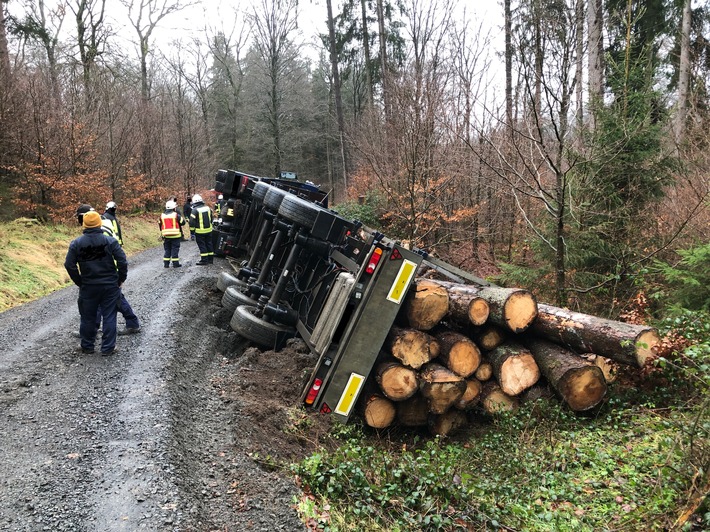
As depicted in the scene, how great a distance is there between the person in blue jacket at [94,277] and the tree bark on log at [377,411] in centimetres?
332

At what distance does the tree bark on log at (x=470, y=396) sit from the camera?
17.9 ft

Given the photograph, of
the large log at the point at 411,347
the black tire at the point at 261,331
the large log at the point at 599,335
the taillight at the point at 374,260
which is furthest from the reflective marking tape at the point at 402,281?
the black tire at the point at 261,331

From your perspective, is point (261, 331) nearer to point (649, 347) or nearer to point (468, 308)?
point (468, 308)

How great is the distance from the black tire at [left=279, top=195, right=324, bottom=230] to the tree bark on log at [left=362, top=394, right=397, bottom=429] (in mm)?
2303

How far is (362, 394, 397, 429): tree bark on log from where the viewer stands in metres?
5.30

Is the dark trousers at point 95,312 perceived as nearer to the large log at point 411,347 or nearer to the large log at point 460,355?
the large log at point 411,347

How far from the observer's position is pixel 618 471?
3.87 m

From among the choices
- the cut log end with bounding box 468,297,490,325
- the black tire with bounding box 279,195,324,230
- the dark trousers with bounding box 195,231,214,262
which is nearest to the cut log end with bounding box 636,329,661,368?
the cut log end with bounding box 468,297,490,325

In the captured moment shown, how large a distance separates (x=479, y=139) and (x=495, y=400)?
642 centimetres

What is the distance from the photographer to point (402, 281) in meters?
5.19

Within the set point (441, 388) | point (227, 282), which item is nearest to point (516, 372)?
point (441, 388)

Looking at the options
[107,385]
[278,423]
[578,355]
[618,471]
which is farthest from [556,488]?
[107,385]

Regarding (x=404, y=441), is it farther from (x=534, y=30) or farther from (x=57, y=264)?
(x=57, y=264)

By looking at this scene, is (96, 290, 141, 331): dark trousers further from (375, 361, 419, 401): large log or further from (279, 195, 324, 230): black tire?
(375, 361, 419, 401): large log
